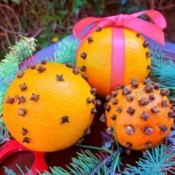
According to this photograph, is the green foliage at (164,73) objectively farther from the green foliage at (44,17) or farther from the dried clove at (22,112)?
the green foliage at (44,17)

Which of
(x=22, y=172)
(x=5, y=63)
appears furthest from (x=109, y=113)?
(x=5, y=63)

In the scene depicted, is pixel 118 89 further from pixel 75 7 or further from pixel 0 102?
pixel 75 7

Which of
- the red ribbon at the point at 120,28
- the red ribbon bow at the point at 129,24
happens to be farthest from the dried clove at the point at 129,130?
the red ribbon bow at the point at 129,24

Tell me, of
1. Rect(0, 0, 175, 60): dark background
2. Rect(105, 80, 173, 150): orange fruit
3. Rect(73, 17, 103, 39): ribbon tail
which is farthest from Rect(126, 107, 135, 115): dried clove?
Rect(0, 0, 175, 60): dark background

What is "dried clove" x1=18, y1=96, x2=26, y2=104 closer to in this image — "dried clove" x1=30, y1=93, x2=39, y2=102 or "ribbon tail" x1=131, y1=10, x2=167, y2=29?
"dried clove" x1=30, y1=93, x2=39, y2=102

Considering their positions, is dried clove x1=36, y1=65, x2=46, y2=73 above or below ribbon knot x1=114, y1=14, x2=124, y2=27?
below

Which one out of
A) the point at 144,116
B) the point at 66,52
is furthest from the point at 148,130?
the point at 66,52

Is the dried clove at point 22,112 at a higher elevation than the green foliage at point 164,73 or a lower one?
higher
